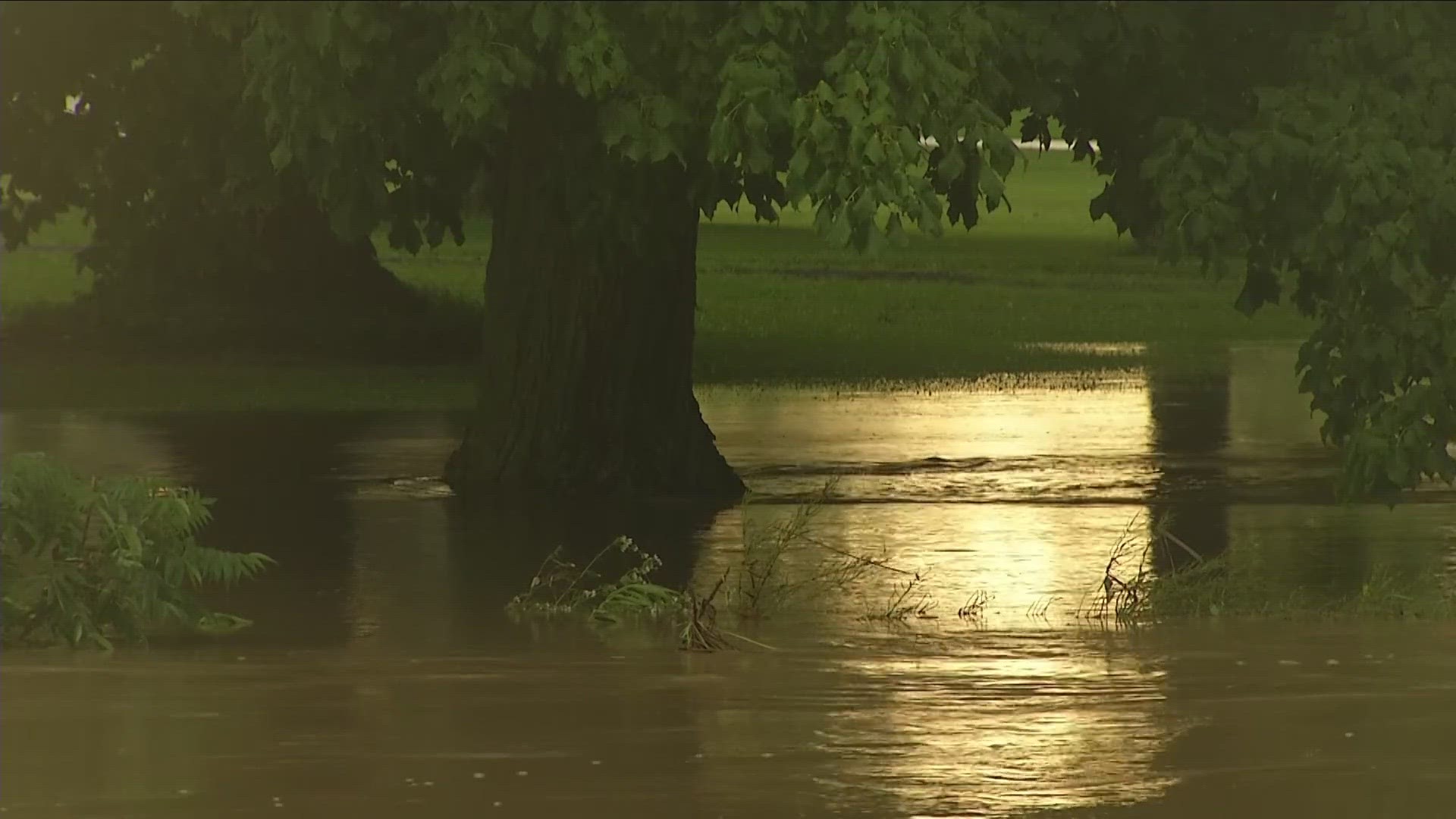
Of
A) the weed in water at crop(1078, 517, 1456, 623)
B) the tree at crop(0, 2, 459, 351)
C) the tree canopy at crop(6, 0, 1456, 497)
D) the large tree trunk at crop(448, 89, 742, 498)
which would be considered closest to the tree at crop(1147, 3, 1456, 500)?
the tree canopy at crop(6, 0, 1456, 497)

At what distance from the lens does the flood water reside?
28.6 ft

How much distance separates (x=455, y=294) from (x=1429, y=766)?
1191 inches

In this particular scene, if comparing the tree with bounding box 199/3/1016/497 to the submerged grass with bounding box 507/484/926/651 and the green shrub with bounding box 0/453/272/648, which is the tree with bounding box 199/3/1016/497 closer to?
the submerged grass with bounding box 507/484/926/651

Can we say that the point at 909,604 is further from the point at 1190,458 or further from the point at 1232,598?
the point at 1190,458

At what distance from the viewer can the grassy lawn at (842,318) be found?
27547 mm

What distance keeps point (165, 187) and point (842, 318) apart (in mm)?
10420

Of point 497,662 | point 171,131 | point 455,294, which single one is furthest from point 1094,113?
point 455,294

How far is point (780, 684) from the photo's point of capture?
426 inches

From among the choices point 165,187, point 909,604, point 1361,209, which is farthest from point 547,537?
point 165,187

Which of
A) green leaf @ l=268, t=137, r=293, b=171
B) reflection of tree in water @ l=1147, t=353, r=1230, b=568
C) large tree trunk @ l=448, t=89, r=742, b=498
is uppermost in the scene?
green leaf @ l=268, t=137, r=293, b=171

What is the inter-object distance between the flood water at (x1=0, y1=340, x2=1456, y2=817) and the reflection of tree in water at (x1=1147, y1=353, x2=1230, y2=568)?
95mm

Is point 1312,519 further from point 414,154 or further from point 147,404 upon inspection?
point 147,404

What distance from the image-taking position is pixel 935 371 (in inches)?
1184

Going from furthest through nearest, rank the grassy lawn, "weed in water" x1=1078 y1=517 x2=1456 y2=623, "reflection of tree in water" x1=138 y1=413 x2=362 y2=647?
the grassy lawn < "reflection of tree in water" x1=138 y1=413 x2=362 y2=647 < "weed in water" x1=1078 y1=517 x2=1456 y2=623
